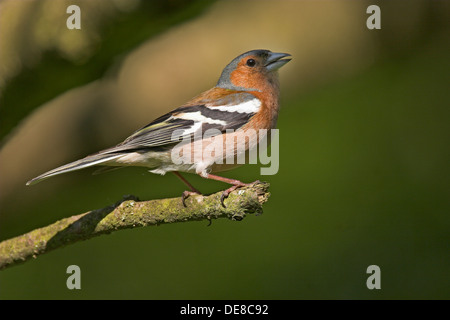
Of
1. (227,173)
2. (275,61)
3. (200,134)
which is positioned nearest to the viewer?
(200,134)

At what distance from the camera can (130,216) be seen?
3.98 meters

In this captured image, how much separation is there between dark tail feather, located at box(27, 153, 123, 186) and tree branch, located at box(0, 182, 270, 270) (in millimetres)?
358

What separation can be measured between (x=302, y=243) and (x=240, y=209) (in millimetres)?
2719

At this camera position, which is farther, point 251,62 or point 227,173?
point 227,173

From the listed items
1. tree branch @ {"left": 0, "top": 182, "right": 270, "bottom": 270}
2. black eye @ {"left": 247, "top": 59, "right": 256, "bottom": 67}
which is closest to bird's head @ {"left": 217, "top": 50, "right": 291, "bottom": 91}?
black eye @ {"left": 247, "top": 59, "right": 256, "bottom": 67}

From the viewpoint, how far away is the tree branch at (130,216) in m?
3.48

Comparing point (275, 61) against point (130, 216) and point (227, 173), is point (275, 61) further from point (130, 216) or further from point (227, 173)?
point (130, 216)

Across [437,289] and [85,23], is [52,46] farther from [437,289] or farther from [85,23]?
[437,289]

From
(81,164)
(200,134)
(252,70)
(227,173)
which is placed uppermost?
(252,70)

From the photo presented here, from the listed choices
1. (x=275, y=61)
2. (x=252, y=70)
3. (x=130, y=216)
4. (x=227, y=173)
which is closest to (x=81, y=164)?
(x=130, y=216)

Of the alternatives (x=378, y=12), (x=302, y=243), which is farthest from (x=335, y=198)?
(x=378, y=12)

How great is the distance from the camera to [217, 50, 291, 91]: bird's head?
5289mm

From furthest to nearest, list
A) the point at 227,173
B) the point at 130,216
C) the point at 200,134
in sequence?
1. the point at 227,173
2. the point at 200,134
3. the point at 130,216

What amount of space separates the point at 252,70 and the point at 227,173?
4.48 ft
